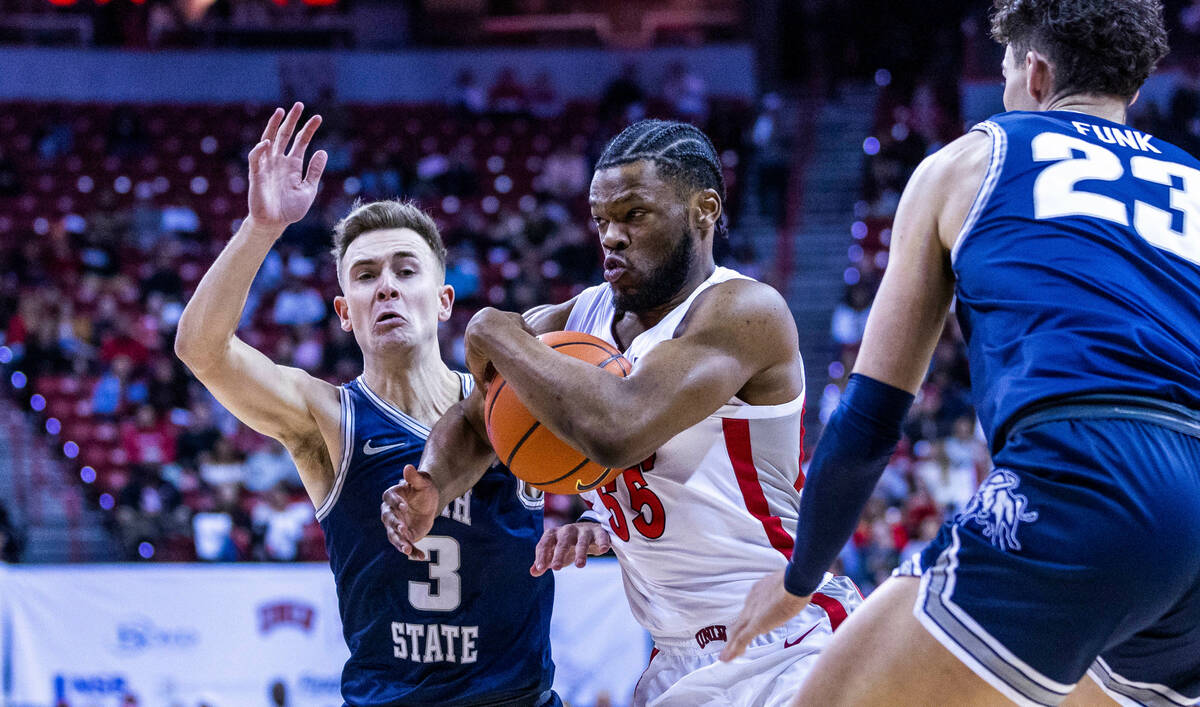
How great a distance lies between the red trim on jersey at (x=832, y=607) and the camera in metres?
3.30

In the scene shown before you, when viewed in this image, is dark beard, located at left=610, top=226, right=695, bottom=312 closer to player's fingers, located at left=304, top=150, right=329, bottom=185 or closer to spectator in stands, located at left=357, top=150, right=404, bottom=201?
player's fingers, located at left=304, top=150, right=329, bottom=185

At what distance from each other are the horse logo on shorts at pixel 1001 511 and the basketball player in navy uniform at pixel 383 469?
193 centimetres

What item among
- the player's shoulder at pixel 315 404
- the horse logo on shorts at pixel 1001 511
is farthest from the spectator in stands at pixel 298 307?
the horse logo on shorts at pixel 1001 511

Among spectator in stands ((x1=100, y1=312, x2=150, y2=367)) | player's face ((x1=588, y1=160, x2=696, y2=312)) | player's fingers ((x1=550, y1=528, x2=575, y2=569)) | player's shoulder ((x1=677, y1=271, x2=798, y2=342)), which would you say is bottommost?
spectator in stands ((x1=100, y1=312, x2=150, y2=367))

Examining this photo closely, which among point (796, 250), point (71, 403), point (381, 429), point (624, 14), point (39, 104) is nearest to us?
point (381, 429)

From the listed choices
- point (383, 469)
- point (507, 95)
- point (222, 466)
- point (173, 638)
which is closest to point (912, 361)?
point (383, 469)

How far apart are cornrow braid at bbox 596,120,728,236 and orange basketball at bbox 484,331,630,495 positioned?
555 millimetres

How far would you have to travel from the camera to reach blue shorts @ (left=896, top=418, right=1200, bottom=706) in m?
2.21

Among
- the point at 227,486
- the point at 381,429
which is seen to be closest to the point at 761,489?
the point at 381,429

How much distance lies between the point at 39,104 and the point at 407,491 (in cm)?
1841

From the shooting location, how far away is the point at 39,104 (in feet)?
63.1

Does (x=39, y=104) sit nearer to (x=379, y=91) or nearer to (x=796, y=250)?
(x=379, y=91)

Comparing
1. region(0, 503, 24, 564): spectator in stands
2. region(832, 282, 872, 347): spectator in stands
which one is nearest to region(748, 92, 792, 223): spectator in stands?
region(832, 282, 872, 347): spectator in stands

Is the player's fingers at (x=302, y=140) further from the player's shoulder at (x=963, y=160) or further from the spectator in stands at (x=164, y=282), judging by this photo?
the spectator in stands at (x=164, y=282)
